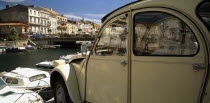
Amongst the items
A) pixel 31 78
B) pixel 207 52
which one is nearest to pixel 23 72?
pixel 31 78

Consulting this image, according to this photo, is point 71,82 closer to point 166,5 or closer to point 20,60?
point 166,5

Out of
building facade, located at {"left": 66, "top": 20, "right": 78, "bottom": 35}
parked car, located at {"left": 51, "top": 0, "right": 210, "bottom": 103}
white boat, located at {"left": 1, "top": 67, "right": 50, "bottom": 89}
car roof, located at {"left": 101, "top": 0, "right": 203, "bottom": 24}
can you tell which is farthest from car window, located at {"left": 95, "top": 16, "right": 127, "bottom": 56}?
building facade, located at {"left": 66, "top": 20, "right": 78, "bottom": 35}

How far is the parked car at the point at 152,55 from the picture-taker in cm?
218

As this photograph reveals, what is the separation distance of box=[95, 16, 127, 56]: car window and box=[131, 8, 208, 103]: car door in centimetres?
24

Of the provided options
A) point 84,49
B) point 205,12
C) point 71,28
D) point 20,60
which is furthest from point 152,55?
point 71,28

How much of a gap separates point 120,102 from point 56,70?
2.26m

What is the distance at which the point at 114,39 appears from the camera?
331 centimetres

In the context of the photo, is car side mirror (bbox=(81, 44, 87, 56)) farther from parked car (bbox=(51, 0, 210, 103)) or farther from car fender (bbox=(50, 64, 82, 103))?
car fender (bbox=(50, 64, 82, 103))

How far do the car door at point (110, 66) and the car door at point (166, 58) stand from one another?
0.68 ft

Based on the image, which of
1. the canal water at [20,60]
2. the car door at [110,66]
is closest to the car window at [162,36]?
the car door at [110,66]

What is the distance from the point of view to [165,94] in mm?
2420

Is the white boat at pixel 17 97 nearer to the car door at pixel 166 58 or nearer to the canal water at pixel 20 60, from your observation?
the car door at pixel 166 58

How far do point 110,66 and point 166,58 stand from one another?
40.5 inches

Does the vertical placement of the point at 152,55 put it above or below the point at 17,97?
above
